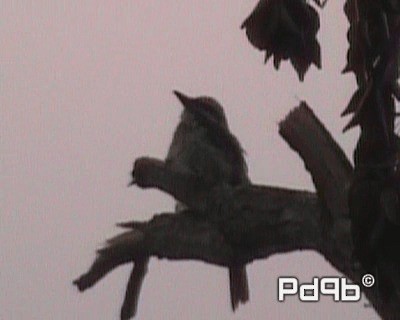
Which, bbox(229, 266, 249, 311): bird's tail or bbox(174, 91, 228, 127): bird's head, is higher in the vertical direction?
bbox(174, 91, 228, 127): bird's head

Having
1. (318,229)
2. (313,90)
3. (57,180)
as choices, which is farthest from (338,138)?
(57,180)

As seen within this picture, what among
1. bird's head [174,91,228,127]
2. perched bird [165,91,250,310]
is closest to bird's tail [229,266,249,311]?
perched bird [165,91,250,310]

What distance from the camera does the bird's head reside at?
0.52m

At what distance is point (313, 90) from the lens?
0.61 meters

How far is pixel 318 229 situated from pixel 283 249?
0.08ft

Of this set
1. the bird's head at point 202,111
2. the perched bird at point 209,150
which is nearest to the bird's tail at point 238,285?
the perched bird at point 209,150

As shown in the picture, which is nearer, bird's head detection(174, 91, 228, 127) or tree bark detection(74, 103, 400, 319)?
tree bark detection(74, 103, 400, 319)

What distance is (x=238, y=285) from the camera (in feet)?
1.70

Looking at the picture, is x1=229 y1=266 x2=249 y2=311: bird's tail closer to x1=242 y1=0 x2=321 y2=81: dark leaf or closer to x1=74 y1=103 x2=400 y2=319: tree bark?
x1=74 y1=103 x2=400 y2=319: tree bark

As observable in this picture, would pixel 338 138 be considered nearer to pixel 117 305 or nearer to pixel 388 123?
pixel 388 123
